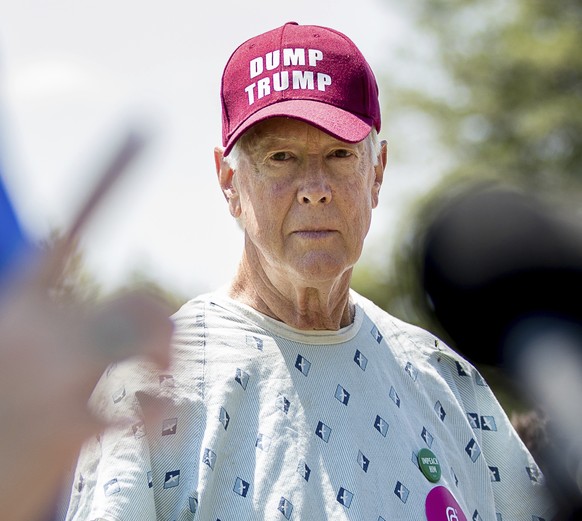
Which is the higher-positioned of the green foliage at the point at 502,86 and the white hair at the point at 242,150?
the green foliage at the point at 502,86

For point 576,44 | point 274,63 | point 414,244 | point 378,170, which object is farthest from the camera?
point 576,44

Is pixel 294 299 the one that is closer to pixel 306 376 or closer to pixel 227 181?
pixel 306 376

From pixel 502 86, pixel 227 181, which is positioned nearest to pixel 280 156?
pixel 227 181

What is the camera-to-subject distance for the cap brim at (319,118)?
2555mm

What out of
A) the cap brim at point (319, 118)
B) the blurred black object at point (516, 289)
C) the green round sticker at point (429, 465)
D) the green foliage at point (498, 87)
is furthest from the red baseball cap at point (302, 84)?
the green foliage at point (498, 87)

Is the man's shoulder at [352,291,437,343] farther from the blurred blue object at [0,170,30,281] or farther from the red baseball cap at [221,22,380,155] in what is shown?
the blurred blue object at [0,170,30,281]

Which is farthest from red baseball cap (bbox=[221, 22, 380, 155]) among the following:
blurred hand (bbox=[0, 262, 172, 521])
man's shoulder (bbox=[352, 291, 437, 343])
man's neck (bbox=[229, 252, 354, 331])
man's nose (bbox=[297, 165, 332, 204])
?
blurred hand (bbox=[0, 262, 172, 521])

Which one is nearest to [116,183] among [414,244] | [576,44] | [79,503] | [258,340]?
[414,244]

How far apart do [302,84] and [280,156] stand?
191 millimetres

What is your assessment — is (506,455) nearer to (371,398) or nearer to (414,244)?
(371,398)

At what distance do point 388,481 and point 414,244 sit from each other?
1405 millimetres

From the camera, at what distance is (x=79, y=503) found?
7.11ft

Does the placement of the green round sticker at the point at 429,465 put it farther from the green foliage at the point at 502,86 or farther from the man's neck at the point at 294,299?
the green foliage at the point at 502,86

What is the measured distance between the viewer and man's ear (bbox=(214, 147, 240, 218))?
→ 277 cm
